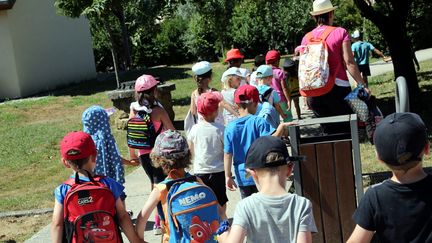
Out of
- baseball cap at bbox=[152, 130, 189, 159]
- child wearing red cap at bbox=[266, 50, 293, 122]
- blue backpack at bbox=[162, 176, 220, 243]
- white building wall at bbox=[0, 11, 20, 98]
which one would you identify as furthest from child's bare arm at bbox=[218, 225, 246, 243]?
white building wall at bbox=[0, 11, 20, 98]

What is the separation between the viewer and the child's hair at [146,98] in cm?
607

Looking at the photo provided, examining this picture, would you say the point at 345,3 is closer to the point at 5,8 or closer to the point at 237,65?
the point at 5,8

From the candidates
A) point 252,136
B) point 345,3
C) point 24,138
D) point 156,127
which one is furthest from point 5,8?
point 252,136

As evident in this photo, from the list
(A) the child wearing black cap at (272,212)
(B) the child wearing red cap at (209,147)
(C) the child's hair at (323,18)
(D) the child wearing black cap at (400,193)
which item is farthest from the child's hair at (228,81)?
(D) the child wearing black cap at (400,193)

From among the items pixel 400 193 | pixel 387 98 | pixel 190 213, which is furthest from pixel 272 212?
pixel 387 98

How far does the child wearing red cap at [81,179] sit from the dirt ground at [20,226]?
332cm

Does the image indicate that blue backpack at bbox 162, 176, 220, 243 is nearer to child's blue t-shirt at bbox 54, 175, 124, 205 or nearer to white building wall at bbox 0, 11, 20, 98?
child's blue t-shirt at bbox 54, 175, 124, 205

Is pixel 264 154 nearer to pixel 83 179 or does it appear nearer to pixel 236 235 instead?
pixel 236 235

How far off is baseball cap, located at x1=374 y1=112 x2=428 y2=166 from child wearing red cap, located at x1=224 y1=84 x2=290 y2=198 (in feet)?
7.71

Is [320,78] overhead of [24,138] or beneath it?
overhead

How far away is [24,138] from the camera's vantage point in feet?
44.3

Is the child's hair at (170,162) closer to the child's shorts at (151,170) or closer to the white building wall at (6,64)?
the child's shorts at (151,170)

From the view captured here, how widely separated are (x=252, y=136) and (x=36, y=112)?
13.0m

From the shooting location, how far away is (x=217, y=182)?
5723 millimetres
